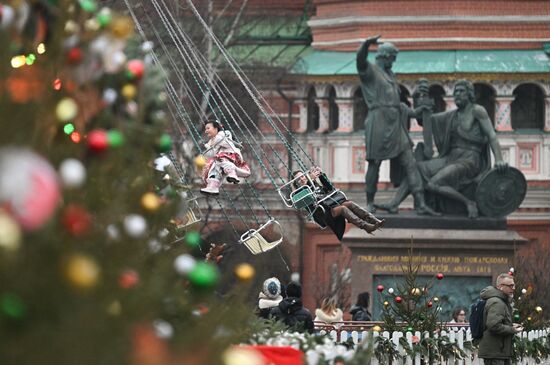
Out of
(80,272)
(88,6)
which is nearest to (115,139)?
(80,272)

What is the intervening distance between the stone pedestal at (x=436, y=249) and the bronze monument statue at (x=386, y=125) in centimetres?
48

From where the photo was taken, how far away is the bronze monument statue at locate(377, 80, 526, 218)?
43875 mm

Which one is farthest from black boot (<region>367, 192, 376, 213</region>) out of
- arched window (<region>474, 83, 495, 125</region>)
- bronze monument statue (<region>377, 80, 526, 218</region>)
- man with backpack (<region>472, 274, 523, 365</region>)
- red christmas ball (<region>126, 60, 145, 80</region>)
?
→ red christmas ball (<region>126, 60, 145, 80</region>)

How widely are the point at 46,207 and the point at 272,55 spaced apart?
190 feet

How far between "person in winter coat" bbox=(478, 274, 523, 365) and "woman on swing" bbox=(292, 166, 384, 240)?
6.42 metres

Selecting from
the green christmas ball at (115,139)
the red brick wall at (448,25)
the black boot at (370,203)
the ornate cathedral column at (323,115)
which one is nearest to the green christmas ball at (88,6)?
the green christmas ball at (115,139)

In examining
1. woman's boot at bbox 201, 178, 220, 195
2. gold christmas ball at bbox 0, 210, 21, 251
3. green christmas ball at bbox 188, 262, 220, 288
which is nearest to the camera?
gold christmas ball at bbox 0, 210, 21, 251

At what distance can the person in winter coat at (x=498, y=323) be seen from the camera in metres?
20.6

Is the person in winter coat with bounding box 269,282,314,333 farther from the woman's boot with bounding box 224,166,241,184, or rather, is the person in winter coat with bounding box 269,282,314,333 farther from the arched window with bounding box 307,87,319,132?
the arched window with bounding box 307,87,319,132

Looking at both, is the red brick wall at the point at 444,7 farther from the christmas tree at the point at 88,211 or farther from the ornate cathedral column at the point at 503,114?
the christmas tree at the point at 88,211

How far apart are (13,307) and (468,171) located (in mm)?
37683

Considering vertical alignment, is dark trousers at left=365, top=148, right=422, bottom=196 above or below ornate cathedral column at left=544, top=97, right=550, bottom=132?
above

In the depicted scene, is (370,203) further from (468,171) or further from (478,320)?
(478,320)

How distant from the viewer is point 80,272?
706 centimetres
